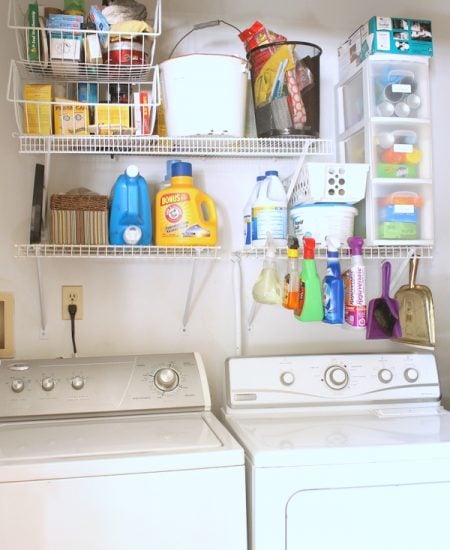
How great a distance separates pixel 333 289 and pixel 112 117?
2.76 ft

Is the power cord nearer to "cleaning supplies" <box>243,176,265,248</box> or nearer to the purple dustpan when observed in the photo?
"cleaning supplies" <box>243,176,265,248</box>

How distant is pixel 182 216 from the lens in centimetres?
200

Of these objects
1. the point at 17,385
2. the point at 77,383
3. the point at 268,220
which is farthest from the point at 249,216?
the point at 17,385

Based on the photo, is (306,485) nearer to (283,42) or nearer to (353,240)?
(353,240)

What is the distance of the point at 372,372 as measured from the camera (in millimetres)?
2082

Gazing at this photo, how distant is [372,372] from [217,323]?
1.82 feet

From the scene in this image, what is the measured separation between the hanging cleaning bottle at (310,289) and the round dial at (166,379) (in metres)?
0.42

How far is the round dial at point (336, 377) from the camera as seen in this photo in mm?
2047

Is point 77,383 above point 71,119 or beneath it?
beneath

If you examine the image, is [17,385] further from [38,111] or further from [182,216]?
[38,111]

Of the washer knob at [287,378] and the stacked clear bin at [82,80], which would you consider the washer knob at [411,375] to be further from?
the stacked clear bin at [82,80]

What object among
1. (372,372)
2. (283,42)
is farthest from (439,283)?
(283,42)

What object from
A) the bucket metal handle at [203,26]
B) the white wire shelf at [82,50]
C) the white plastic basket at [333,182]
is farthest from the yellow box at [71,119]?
the white plastic basket at [333,182]

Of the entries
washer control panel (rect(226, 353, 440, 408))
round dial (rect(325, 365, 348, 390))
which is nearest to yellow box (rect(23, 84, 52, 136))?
washer control panel (rect(226, 353, 440, 408))
